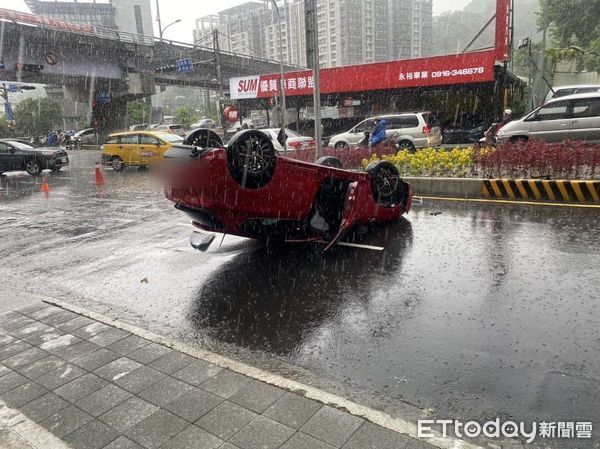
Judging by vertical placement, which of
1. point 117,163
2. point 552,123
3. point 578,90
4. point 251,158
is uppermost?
point 578,90

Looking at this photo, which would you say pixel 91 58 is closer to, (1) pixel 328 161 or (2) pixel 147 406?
(1) pixel 328 161

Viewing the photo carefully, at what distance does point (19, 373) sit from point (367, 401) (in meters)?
2.89

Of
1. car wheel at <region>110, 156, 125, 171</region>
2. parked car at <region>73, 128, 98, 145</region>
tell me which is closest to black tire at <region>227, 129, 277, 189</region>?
car wheel at <region>110, 156, 125, 171</region>

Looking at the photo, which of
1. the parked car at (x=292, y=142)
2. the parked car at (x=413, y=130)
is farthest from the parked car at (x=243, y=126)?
the parked car at (x=413, y=130)

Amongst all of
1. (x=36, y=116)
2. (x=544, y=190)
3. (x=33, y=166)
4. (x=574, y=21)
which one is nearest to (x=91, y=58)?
(x=33, y=166)

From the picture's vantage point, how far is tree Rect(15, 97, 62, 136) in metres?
54.9

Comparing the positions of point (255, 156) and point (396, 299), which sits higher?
point (255, 156)

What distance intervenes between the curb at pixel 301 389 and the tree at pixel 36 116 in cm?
5881

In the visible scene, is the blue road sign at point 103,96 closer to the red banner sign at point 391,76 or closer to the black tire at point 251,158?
the red banner sign at point 391,76

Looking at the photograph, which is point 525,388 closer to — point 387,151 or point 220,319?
point 220,319

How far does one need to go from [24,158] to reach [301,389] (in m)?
21.0

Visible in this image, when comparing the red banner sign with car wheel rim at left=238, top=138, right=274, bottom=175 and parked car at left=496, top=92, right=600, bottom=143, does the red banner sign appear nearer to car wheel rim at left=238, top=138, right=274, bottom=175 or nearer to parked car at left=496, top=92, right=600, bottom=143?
parked car at left=496, top=92, right=600, bottom=143

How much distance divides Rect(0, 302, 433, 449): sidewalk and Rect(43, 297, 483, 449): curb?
0.06 m

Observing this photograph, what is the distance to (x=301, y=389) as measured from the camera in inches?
138
